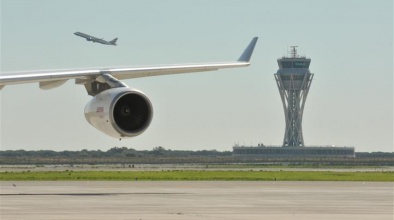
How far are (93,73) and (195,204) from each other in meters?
5.62

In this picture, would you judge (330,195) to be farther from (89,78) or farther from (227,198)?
(89,78)

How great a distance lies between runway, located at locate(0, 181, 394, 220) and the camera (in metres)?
29.1

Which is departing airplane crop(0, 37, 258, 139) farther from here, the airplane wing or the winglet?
the winglet

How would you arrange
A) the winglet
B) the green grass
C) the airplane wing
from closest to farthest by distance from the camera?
the airplane wing < the winglet < the green grass

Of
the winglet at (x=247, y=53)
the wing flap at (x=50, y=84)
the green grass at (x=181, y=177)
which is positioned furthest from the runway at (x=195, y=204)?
the green grass at (x=181, y=177)

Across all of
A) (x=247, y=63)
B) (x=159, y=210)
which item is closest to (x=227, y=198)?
(x=247, y=63)

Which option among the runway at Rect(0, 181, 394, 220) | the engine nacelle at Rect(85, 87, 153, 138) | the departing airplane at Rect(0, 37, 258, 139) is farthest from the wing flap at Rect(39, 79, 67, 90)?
the runway at Rect(0, 181, 394, 220)

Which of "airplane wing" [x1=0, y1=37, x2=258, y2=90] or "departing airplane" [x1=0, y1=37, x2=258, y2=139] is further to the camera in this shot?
"departing airplane" [x1=0, y1=37, x2=258, y2=139]

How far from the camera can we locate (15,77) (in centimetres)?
2845

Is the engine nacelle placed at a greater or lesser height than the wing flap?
lesser

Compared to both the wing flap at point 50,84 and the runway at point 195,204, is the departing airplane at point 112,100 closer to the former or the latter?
the wing flap at point 50,84

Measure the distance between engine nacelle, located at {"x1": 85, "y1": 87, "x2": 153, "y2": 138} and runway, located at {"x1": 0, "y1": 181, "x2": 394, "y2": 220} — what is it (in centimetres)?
230

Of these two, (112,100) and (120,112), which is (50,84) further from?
(120,112)

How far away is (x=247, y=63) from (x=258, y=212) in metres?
9.59
